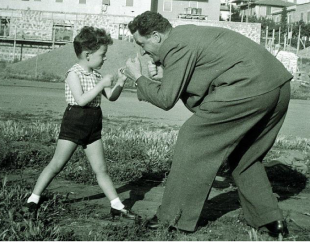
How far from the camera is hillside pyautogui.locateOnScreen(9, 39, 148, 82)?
97.3 ft

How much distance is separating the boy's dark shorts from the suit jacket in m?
0.58

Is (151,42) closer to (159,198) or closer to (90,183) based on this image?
(159,198)

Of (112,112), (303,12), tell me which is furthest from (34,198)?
(303,12)

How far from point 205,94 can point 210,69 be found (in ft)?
0.73

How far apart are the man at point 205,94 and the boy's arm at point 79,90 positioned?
0.28 m

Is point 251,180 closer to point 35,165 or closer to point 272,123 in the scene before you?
point 272,123

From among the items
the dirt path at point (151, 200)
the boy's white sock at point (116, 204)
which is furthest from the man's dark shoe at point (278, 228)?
the boy's white sock at point (116, 204)

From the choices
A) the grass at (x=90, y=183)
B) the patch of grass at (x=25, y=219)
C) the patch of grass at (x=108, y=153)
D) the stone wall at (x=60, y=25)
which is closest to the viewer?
the patch of grass at (x=25, y=219)

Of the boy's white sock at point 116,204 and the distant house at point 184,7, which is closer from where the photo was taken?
the boy's white sock at point 116,204

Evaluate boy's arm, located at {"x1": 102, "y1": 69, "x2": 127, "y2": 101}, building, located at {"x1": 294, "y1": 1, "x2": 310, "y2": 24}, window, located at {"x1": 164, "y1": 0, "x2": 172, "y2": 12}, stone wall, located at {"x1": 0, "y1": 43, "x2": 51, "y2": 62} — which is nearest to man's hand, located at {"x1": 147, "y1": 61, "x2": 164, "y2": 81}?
boy's arm, located at {"x1": 102, "y1": 69, "x2": 127, "y2": 101}

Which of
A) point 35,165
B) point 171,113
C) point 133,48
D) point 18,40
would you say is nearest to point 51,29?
point 18,40

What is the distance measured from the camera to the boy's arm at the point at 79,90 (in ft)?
13.2

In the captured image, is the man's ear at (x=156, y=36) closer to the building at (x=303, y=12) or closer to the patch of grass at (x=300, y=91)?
the patch of grass at (x=300, y=91)

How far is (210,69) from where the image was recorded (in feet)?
12.2
